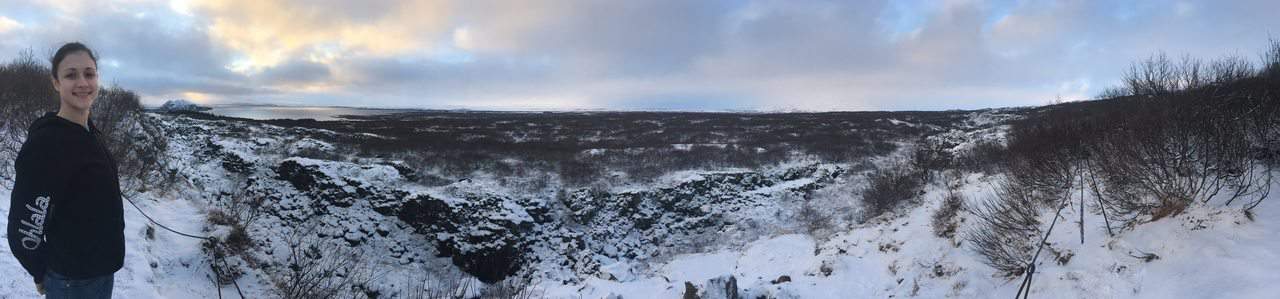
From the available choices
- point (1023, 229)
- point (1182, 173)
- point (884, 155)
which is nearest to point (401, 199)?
point (1023, 229)

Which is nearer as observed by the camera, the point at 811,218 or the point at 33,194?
the point at 33,194

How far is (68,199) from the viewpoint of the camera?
209 centimetres

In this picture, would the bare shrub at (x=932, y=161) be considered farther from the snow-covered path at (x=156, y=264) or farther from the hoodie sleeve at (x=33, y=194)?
the hoodie sleeve at (x=33, y=194)

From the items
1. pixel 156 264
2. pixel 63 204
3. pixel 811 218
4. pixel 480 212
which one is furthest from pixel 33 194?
pixel 811 218

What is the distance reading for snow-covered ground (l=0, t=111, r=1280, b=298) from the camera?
553 centimetres

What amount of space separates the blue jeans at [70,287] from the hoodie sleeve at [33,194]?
167 mm

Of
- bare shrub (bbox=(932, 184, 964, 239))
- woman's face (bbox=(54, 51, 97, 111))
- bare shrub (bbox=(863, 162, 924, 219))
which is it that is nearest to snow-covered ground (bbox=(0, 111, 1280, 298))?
bare shrub (bbox=(932, 184, 964, 239))

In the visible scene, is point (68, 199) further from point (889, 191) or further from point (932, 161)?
point (932, 161)

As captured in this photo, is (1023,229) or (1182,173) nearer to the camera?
(1182,173)

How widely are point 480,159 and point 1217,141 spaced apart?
64.5ft

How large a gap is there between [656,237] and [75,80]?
44.3 ft

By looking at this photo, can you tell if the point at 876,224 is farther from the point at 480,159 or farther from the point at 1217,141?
the point at 480,159

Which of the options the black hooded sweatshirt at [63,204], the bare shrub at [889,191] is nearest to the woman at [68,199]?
the black hooded sweatshirt at [63,204]

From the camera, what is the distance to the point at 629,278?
1244cm
